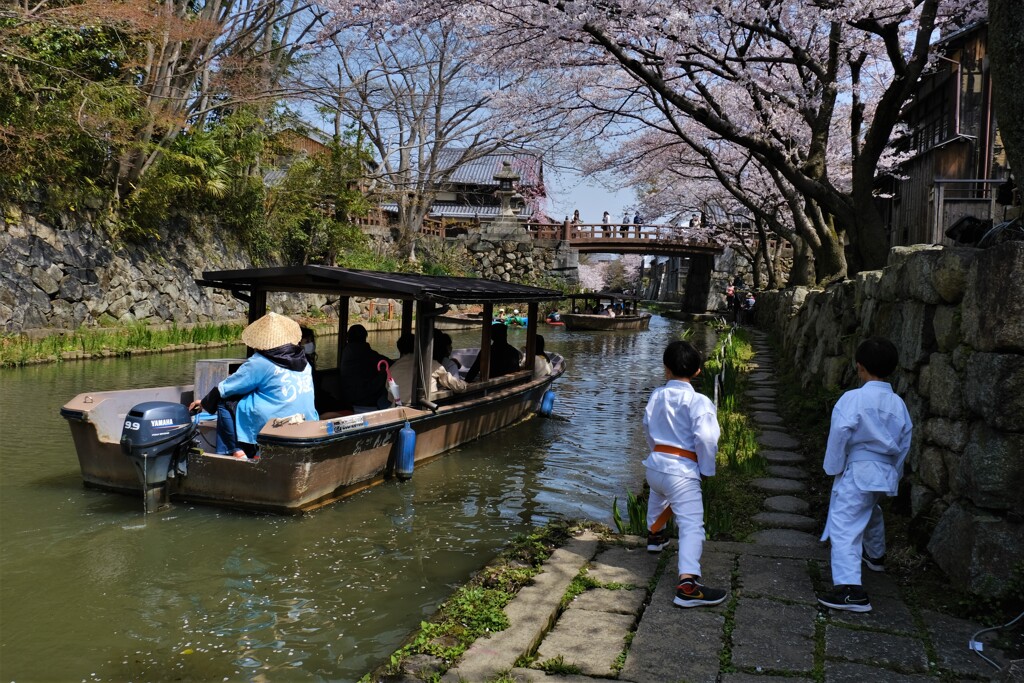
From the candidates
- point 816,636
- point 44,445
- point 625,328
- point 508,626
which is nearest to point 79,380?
point 44,445

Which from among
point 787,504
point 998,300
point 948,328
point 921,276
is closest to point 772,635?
point 998,300

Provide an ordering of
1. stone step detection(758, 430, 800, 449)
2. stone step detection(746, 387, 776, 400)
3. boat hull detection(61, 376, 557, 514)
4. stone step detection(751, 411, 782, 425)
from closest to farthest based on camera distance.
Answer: boat hull detection(61, 376, 557, 514), stone step detection(758, 430, 800, 449), stone step detection(751, 411, 782, 425), stone step detection(746, 387, 776, 400)

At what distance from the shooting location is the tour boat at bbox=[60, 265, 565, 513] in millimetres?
6602

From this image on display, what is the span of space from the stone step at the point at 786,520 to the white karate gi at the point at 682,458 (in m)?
1.63

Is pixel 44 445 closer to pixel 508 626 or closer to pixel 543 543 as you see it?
pixel 543 543

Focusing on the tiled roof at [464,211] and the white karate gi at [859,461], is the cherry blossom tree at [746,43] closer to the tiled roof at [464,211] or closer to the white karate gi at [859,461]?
the white karate gi at [859,461]

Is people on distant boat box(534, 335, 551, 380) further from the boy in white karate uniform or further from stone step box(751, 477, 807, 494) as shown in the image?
the boy in white karate uniform

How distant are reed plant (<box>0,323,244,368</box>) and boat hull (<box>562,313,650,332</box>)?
1463cm

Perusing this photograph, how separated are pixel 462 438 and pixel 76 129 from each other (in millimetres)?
12278

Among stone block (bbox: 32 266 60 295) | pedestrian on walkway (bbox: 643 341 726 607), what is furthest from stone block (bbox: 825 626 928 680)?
stone block (bbox: 32 266 60 295)

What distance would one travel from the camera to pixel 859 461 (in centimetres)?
441

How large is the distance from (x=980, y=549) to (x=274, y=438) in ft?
16.7

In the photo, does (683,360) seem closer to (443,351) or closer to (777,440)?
(777,440)

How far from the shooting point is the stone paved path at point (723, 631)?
144 inches
